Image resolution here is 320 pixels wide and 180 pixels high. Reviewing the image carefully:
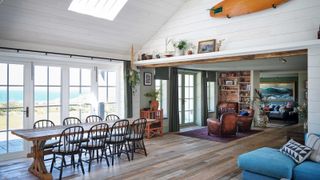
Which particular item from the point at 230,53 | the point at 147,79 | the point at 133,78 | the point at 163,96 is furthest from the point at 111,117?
the point at 230,53

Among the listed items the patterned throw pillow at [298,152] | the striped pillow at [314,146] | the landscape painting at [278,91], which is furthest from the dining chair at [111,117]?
the landscape painting at [278,91]

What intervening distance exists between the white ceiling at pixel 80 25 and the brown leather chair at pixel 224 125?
3212mm

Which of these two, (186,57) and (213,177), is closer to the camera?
(213,177)

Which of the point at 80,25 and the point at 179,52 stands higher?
the point at 80,25

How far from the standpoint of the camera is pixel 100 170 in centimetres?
441

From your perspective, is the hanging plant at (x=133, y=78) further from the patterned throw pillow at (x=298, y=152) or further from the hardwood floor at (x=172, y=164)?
the patterned throw pillow at (x=298, y=152)

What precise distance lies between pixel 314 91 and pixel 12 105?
222 inches

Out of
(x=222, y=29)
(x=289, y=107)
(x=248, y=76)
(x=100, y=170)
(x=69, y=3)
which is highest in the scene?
(x=69, y=3)

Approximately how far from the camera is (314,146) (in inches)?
140

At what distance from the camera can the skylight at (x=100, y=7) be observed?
16.0ft

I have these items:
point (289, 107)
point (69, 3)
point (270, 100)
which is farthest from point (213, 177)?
point (270, 100)

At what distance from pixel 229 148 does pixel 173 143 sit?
56.3 inches

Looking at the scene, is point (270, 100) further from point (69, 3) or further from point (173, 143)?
point (69, 3)

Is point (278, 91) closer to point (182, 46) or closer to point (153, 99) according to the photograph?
point (153, 99)
